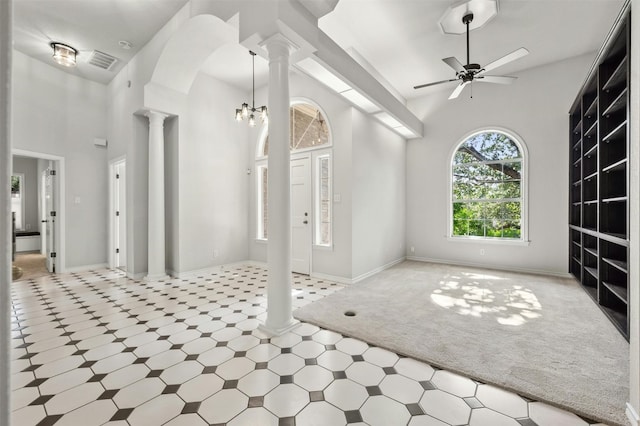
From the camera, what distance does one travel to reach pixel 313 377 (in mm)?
2143

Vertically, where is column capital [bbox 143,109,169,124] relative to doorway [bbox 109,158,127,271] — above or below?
above

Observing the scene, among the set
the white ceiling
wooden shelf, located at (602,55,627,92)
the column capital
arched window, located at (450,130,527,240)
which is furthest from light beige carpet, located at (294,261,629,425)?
the column capital

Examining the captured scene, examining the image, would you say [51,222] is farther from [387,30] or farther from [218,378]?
[387,30]

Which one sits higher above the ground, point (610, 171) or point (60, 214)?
point (610, 171)

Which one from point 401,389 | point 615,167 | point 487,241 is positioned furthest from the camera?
point 487,241

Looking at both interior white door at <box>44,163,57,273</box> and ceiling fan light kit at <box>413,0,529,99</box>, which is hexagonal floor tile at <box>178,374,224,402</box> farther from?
interior white door at <box>44,163,57,273</box>

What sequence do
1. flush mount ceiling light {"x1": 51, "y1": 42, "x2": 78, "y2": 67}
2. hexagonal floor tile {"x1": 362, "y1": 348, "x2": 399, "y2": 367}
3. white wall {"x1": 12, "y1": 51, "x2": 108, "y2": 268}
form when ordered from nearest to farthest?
hexagonal floor tile {"x1": 362, "y1": 348, "x2": 399, "y2": 367} < flush mount ceiling light {"x1": 51, "y1": 42, "x2": 78, "y2": 67} < white wall {"x1": 12, "y1": 51, "x2": 108, "y2": 268}

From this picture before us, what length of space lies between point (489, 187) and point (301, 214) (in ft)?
12.7

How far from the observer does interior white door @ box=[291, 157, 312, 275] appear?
17.2 feet

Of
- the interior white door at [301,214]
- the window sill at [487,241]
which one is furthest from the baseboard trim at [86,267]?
the window sill at [487,241]

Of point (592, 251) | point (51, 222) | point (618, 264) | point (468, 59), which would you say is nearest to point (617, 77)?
point (468, 59)

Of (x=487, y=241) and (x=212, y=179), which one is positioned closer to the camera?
(x=212, y=179)

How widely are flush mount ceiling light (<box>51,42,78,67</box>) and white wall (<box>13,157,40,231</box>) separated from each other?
573 centimetres

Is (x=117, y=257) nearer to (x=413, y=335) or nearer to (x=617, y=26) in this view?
(x=413, y=335)
